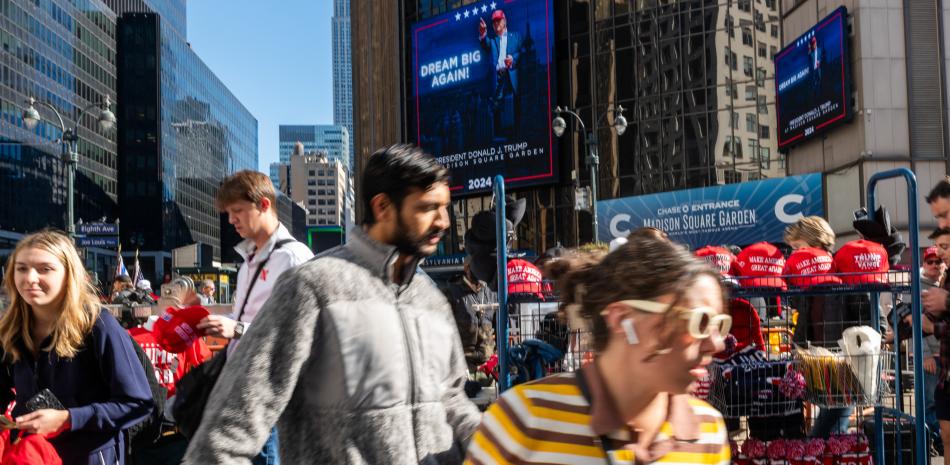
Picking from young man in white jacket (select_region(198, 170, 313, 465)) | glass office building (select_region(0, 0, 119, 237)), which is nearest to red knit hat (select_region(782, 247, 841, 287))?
young man in white jacket (select_region(198, 170, 313, 465))

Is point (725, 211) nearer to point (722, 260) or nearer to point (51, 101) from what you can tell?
point (722, 260)

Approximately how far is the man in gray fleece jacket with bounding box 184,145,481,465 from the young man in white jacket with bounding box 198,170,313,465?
6.69 feet

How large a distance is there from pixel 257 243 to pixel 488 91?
129 feet

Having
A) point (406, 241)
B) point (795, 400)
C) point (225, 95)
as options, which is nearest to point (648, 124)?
point (795, 400)

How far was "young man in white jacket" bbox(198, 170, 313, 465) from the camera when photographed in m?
4.64

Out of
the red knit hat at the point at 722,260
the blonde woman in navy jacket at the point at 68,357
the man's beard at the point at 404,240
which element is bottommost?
the blonde woman in navy jacket at the point at 68,357

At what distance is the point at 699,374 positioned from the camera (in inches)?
69.4

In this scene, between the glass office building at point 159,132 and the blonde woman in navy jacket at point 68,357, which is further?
the glass office building at point 159,132

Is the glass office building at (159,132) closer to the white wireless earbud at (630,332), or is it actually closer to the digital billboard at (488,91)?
the digital billboard at (488,91)

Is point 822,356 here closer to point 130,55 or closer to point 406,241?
point 406,241

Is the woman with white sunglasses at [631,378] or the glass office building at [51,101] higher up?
the glass office building at [51,101]

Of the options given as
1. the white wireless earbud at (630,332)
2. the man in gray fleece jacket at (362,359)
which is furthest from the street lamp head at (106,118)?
the white wireless earbud at (630,332)

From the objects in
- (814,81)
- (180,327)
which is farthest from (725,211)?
(180,327)

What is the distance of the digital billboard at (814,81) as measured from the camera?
25.7 m
